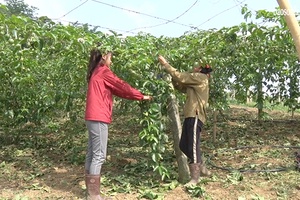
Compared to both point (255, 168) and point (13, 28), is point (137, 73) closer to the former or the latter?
point (13, 28)

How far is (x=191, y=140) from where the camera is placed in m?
3.98

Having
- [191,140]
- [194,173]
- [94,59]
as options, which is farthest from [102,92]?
[194,173]

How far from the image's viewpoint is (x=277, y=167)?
15.6 feet

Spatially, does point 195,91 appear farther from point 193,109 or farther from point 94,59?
point 94,59

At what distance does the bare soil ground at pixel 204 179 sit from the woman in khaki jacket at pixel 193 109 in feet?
1.04

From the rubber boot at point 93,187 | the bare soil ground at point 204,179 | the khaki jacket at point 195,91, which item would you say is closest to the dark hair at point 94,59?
the khaki jacket at point 195,91

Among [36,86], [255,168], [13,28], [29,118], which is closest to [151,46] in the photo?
[13,28]

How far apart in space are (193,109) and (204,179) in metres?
0.82

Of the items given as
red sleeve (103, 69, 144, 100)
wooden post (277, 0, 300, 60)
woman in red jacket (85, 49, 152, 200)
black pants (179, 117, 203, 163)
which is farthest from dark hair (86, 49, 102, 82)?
wooden post (277, 0, 300, 60)

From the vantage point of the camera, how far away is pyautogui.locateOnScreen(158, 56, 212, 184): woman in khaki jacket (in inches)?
156

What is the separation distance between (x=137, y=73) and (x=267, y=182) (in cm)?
188

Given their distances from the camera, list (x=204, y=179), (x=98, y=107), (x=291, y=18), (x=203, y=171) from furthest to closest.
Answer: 1. (x=203, y=171)
2. (x=204, y=179)
3. (x=98, y=107)
4. (x=291, y=18)

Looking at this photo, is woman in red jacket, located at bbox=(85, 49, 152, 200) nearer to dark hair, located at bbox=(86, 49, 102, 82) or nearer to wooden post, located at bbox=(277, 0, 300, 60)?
dark hair, located at bbox=(86, 49, 102, 82)

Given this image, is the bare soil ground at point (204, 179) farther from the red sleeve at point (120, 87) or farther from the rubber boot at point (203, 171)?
the red sleeve at point (120, 87)
